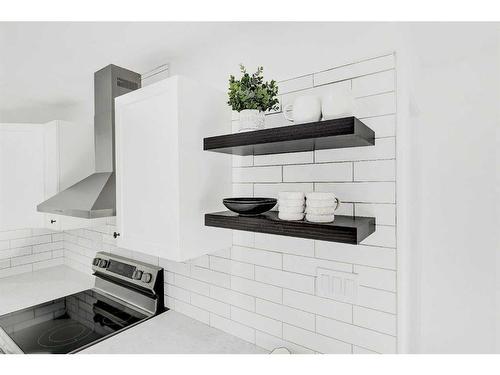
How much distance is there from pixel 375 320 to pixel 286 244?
44 centimetres

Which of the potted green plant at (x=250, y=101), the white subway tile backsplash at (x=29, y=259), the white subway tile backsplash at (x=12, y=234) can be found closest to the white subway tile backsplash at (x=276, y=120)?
the potted green plant at (x=250, y=101)

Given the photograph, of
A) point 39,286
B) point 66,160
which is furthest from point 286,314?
point 39,286

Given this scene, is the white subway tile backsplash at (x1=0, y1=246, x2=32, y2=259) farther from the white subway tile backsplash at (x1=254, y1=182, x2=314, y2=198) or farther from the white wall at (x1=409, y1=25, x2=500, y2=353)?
the white wall at (x1=409, y1=25, x2=500, y2=353)

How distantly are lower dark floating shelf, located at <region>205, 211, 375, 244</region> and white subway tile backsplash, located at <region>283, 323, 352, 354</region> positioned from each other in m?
0.50

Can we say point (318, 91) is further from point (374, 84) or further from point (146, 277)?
point (146, 277)

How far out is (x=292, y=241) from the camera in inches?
49.2

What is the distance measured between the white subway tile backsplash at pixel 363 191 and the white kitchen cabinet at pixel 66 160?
181 centimetres

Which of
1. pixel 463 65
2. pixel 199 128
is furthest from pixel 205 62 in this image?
pixel 463 65

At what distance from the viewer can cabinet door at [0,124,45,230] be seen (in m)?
2.17

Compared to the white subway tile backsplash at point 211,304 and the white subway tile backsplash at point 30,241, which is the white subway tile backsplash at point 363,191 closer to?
the white subway tile backsplash at point 211,304

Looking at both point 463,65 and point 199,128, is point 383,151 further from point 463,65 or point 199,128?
point 199,128

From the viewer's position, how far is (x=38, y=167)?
222 cm
